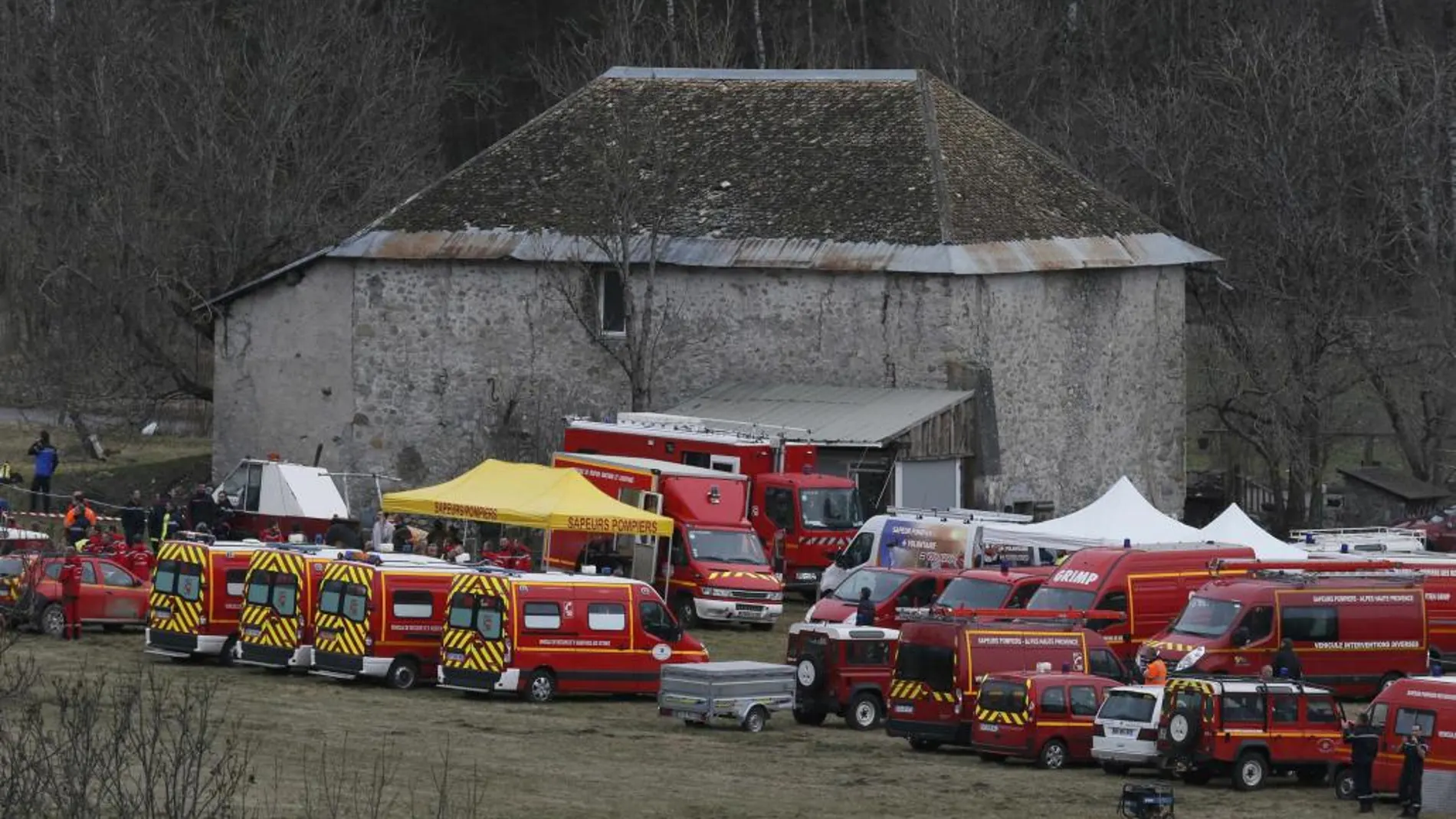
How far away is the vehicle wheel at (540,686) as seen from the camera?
112 feet

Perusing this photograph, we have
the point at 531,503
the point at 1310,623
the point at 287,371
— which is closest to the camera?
the point at 1310,623

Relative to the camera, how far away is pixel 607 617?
3447 centimetres

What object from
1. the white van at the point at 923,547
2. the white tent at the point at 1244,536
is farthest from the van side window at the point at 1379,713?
the white tent at the point at 1244,536

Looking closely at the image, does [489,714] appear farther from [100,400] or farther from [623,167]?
[100,400]

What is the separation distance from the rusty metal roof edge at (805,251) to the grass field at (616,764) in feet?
53.7

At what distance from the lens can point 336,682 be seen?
34875mm

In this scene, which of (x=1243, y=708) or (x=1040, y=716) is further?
(x=1040, y=716)

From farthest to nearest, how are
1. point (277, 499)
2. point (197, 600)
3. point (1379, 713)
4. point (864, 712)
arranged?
point (277, 499)
point (197, 600)
point (864, 712)
point (1379, 713)

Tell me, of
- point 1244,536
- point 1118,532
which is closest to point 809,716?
point 1118,532

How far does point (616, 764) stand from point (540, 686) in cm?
509

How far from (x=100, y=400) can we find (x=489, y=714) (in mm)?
31316

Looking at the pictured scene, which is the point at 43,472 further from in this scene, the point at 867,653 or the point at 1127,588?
the point at 867,653

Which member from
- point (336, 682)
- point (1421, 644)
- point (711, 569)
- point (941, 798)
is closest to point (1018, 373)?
→ point (711, 569)

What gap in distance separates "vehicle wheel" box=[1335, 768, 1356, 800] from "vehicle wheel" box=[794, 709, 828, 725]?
6574 mm
